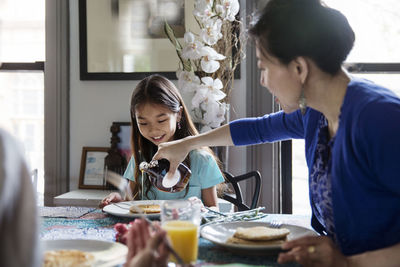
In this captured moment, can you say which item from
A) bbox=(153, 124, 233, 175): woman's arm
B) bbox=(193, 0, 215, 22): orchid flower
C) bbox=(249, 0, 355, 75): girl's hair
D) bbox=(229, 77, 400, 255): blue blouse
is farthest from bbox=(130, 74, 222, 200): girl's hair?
bbox=(229, 77, 400, 255): blue blouse

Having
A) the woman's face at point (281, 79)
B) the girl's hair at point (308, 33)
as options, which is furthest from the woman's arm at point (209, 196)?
the girl's hair at point (308, 33)

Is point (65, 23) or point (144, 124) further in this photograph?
point (65, 23)

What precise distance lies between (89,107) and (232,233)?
2.12 m

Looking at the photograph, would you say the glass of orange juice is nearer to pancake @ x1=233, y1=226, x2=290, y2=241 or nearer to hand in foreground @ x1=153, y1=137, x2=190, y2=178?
pancake @ x1=233, y1=226, x2=290, y2=241

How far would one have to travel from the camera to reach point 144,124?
2.01 meters

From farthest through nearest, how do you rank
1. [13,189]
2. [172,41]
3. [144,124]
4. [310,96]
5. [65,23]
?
[65,23], [172,41], [144,124], [310,96], [13,189]

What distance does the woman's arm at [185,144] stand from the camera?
1.54 meters

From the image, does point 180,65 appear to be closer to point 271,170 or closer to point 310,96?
point 271,170

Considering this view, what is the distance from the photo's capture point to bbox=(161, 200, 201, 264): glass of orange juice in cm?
96

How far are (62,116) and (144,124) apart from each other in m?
1.32

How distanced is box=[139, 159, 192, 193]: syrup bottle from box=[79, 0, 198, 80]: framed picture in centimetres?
149

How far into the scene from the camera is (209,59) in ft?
8.23

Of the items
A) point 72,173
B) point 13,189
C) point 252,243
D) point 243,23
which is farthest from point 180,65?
point 13,189

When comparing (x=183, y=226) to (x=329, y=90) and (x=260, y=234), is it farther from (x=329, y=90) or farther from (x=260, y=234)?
(x=329, y=90)
